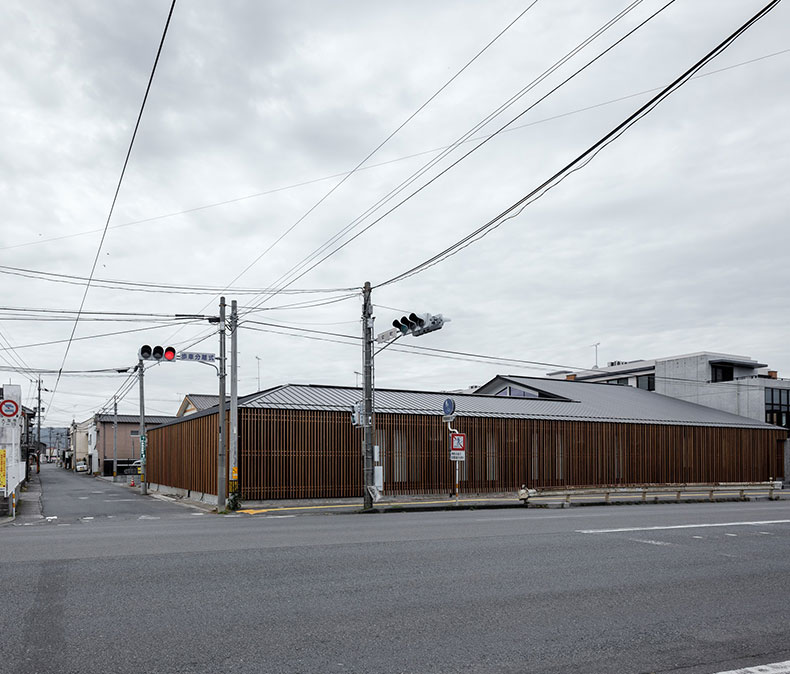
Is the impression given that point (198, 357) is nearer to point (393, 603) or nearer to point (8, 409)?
point (8, 409)

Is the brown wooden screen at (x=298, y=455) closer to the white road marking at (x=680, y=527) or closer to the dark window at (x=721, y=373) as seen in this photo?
the white road marking at (x=680, y=527)

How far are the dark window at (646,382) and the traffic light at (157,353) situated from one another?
1790 inches

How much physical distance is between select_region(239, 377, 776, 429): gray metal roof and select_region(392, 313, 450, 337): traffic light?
312 inches

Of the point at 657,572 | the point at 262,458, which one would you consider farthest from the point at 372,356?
the point at 657,572

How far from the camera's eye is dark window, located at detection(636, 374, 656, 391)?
60.3 metres

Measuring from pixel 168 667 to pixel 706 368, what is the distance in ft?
172

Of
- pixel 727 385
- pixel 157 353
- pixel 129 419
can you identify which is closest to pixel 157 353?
pixel 157 353

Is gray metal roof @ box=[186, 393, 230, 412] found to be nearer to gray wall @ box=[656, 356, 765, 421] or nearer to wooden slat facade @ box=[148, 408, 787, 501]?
wooden slat facade @ box=[148, 408, 787, 501]

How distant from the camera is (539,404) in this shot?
38625mm

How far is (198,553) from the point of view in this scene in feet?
38.4

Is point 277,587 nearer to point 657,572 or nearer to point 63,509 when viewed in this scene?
point 657,572

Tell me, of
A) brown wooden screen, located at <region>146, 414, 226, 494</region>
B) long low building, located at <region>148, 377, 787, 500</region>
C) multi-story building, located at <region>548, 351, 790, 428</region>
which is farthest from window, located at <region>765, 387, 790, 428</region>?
brown wooden screen, located at <region>146, 414, 226, 494</region>

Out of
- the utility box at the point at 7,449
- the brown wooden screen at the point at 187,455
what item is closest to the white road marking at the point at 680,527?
the utility box at the point at 7,449

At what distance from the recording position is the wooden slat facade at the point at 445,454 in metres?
27.7
